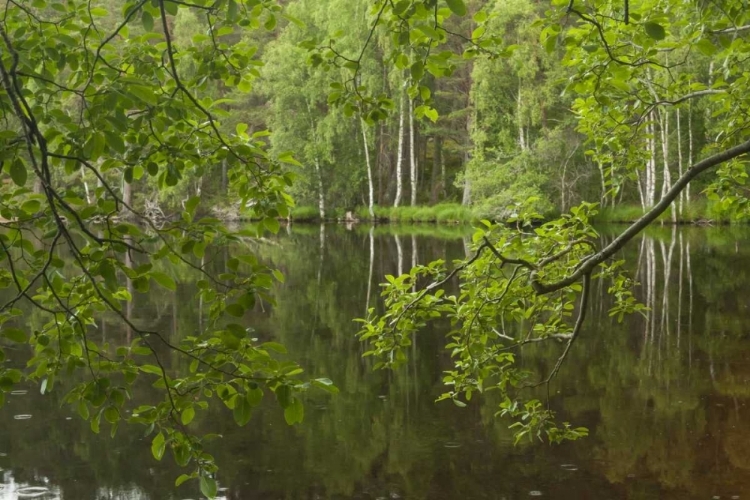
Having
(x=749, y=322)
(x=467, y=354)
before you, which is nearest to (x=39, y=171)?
(x=467, y=354)

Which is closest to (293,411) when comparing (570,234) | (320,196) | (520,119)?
(570,234)

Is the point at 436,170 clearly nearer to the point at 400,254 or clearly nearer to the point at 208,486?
the point at 400,254

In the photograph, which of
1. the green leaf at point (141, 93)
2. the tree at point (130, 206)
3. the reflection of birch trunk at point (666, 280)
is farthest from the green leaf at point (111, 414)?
the reflection of birch trunk at point (666, 280)

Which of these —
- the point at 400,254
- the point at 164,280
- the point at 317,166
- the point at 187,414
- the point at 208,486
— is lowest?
the point at 208,486

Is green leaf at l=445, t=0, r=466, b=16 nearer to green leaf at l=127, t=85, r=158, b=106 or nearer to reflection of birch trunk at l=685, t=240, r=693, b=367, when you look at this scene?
green leaf at l=127, t=85, r=158, b=106

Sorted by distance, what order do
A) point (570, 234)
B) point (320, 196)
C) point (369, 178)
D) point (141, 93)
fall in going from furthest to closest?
1. point (320, 196)
2. point (369, 178)
3. point (570, 234)
4. point (141, 93)

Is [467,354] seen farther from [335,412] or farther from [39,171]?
[335,412]

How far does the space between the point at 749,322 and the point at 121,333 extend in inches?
431

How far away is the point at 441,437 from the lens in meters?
7.73

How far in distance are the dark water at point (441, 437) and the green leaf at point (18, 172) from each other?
4.75m

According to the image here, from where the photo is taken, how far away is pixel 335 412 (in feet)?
28.5

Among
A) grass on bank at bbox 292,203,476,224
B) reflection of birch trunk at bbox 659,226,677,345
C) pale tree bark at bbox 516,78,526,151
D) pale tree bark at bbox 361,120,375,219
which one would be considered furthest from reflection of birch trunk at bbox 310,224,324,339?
pale tree bark at bbox 516,78,526,151

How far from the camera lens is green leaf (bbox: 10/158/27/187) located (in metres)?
2.04

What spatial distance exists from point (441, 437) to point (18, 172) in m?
6.25
